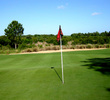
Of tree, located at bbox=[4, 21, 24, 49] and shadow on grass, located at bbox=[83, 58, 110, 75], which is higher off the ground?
tree, located at bbox=[4, 21, 24, 49]

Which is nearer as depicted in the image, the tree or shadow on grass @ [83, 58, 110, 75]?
shadow on grass @ [83, 58, 110, 75]

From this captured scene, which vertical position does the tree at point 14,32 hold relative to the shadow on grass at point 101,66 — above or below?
above

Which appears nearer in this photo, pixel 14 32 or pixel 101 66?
pixel 101 66

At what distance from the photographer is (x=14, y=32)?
34250 mm

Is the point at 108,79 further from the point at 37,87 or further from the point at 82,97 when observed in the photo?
the point at 37,87

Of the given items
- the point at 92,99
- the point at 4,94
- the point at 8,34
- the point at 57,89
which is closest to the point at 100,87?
the point at 92,99

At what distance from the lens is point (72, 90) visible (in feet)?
18.2

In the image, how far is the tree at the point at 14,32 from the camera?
33938 mm

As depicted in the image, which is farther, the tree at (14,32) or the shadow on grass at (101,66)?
the tree at (14,32)

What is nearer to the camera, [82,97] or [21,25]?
[82,97]

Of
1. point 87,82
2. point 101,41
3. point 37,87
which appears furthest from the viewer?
point 101,41

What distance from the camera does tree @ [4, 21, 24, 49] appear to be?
33938 mm

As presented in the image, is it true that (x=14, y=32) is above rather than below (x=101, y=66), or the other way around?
above

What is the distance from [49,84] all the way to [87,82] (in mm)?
1614
